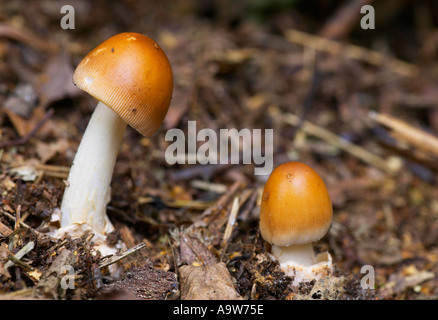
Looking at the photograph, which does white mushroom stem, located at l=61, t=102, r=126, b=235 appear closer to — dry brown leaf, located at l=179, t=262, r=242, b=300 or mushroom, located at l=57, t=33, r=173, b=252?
mushroom, located at l=57, t=33, r=173, b=252

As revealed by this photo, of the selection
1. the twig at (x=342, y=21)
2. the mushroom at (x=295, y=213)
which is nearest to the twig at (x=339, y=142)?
the twig at (x=342, y=21)

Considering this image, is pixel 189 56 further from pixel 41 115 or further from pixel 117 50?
pixel 117 50

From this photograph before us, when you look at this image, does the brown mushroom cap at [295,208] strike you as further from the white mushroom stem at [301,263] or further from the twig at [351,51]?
the twig at [351,51]

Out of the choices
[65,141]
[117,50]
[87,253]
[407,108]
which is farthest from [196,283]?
[407,108]

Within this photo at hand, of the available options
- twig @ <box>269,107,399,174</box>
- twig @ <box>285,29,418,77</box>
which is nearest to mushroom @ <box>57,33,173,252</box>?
twig @ <box>269,107,399,174</box>

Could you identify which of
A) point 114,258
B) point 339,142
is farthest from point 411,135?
point 114,258

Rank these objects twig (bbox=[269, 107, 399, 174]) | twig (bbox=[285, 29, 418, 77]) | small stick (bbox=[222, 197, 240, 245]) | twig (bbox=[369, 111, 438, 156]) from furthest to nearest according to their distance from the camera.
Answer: twig (bbox=[285, 29, 418, 77]) < twig (bbox=[269, 107, 399, 174]) < twig (bbox=[369, 111, 438, 156]) < small stick (bbox=[222, 197, 240, 245])
